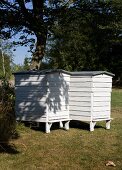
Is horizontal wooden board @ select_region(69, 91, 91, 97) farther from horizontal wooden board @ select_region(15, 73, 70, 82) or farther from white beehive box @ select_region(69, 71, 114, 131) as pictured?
horizontal wooden board @ select_region(15, 73, 70, 82)

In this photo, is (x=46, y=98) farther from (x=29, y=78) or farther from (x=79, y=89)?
(x=79, y=89)

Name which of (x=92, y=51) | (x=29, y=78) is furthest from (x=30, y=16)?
(x=92, y=51)

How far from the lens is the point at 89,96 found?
38.3ft

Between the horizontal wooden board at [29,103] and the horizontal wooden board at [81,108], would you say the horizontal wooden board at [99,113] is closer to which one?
the horizontal wooden board at [81,108]

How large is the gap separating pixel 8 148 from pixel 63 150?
1208 mm

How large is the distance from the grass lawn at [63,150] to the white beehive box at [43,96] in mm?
399

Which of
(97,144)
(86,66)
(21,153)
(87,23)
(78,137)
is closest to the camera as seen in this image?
(21,153)

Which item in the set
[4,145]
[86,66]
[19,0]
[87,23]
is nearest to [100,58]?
[86,66]

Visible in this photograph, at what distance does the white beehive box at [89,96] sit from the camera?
11.7 m

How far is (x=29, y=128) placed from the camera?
11781 millimetres

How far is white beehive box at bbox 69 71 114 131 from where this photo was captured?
459 inches

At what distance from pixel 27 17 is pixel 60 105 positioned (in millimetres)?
2719

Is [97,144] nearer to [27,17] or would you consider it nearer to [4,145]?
[4,145]

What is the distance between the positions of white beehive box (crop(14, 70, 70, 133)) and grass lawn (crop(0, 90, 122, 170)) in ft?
1.31
